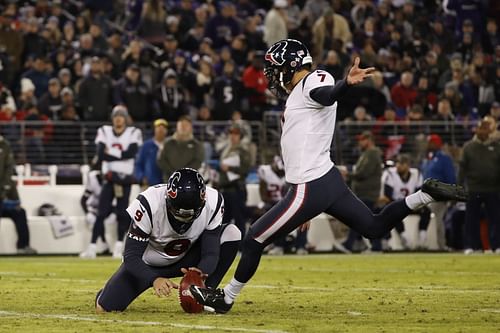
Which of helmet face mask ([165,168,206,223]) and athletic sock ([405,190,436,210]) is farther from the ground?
helmet face mask ([165,168,206,223])

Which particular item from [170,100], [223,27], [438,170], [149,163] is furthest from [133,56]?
[438,170]

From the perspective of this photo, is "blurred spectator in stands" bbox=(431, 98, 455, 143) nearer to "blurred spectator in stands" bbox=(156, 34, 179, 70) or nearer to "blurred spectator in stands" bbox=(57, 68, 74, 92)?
"blurred spectator in stands" bbox=(156, 34, 179, 70)

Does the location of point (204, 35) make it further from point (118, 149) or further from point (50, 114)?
point (118, 149)

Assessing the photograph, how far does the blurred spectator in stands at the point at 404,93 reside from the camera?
830 inches

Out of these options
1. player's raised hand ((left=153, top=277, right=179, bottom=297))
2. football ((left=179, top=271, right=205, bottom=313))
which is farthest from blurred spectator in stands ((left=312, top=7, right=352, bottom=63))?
player's raised hand ((left=153, top=277, right=179, bottom=297))

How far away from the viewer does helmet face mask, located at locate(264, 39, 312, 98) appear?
27.5 feet

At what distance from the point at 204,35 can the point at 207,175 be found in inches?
222

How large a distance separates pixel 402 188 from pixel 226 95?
3397 millimetres

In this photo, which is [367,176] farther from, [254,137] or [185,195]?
[185,195]

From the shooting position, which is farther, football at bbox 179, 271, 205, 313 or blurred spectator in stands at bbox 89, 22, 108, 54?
blurred spectator in stands at bbox 89, 22, 108, 54

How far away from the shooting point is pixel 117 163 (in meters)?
15.7

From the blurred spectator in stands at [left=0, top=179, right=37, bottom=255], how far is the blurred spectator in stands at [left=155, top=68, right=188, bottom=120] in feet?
10.8

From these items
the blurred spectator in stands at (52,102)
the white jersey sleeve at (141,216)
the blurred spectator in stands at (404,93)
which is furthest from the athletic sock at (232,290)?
the blurred spectator in stands at (404,93)

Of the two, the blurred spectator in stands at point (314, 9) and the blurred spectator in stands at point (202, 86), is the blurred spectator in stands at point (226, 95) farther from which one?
the blurred spectator in stands at point (314, 9)
